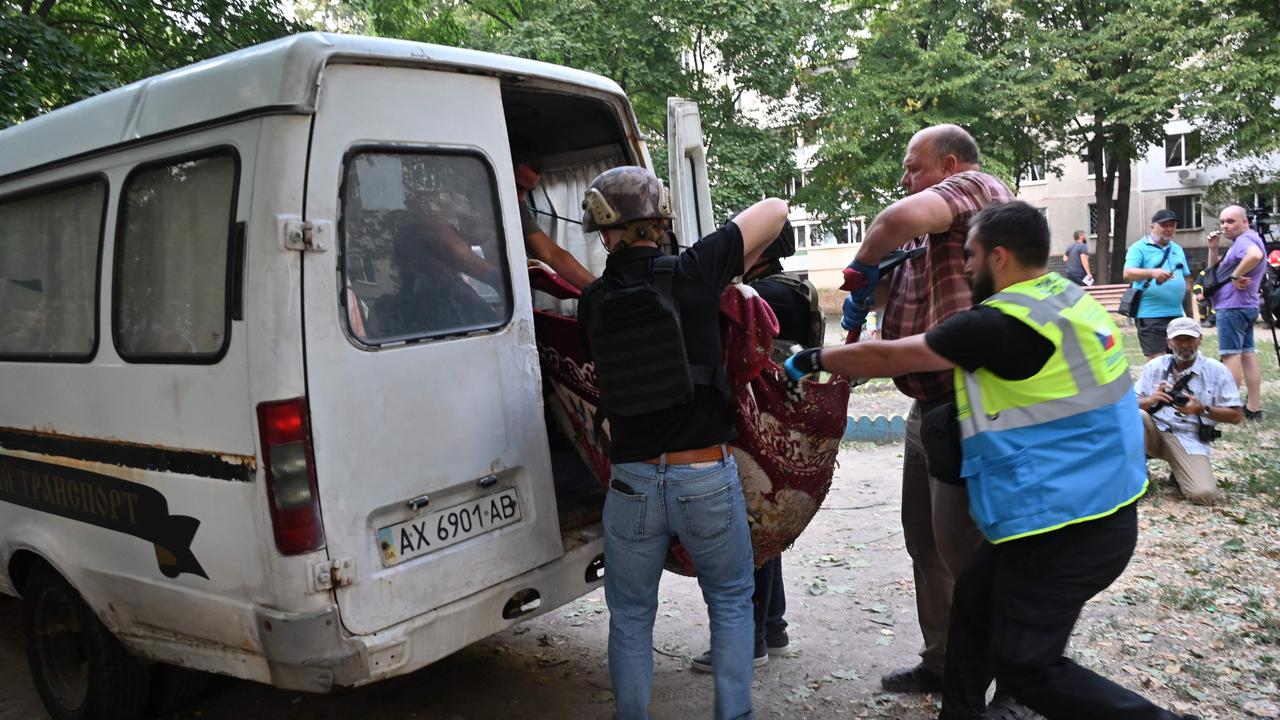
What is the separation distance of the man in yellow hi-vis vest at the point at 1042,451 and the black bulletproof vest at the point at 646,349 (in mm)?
587

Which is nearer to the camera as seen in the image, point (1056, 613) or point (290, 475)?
point (1056, 613)

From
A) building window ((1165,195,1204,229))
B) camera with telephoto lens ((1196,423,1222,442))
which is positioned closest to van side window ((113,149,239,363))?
camera with telephoto lens ((1196,423,1222,442))

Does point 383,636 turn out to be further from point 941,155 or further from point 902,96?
point 902,96

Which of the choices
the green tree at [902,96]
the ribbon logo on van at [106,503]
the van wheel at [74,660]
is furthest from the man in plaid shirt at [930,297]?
the green tree at [902,96]

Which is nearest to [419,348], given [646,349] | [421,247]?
[421,247]

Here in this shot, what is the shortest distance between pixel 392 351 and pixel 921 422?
197cm

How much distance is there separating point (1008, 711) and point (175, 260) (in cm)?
332

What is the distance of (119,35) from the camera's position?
11102 mm

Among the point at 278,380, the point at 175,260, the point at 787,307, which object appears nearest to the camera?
the point at 278,380

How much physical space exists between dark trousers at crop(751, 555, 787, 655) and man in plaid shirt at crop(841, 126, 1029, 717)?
686 mm

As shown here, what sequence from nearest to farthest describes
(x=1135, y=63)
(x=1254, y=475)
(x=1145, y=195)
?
(x=1254, y=475), (x=1135, y=63), (x=1145, y=195)

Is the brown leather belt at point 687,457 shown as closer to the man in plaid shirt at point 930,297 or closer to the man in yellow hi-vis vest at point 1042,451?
the man in yellow hi-vis vest at point 1042,451

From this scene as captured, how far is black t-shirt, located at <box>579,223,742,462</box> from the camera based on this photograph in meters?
3.06

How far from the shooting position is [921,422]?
370cm
